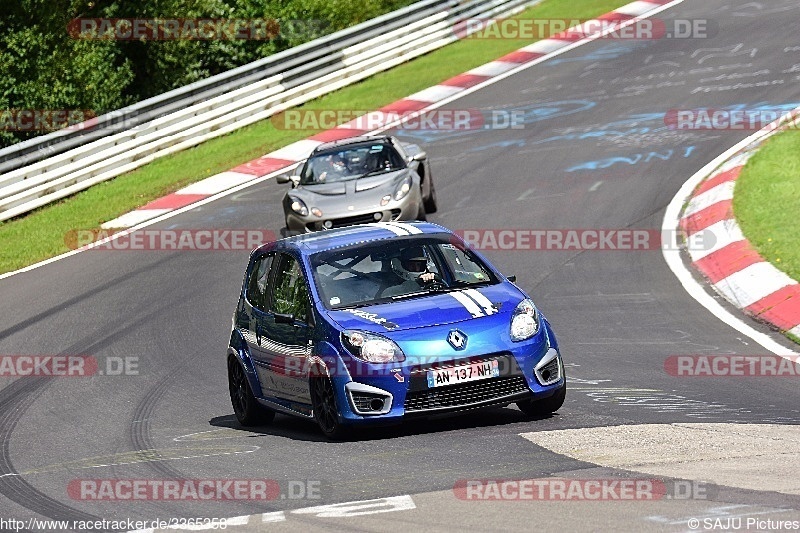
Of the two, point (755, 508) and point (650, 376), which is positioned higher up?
point (755, 508)

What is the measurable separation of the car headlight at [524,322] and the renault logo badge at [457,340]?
351 mm

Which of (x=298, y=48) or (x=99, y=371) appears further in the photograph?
(x=298, y=48)

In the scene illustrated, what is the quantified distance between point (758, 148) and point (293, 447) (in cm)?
1173

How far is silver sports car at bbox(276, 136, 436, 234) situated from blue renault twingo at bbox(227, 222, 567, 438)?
6.57m

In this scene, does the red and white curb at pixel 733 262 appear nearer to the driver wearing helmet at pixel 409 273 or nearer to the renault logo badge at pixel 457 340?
the driver wearing helmet at pixel 409 273

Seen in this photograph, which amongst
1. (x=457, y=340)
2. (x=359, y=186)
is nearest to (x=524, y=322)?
(x=457, y=340)

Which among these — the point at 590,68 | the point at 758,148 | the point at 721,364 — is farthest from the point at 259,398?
the point at 590,68

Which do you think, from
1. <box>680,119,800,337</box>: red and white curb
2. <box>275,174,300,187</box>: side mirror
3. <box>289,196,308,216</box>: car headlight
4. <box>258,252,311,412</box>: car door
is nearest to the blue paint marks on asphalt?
<box>680,119,800,337</box>: red and white curb

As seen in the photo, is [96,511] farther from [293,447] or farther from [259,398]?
[259,398]

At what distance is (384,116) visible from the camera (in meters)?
26.0

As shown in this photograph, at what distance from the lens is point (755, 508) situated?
643 centimetres

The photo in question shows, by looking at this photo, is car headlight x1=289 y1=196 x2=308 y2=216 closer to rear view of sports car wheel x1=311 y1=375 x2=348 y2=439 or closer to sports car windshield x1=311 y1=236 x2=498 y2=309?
sports car windshield x1=311 y1=236 x2=498 y2=309

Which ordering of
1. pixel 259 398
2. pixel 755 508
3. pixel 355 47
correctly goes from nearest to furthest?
pixel 755 508
pixel 259 398
pixel 355 47

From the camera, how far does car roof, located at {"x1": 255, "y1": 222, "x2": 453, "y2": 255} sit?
10.2 meters
